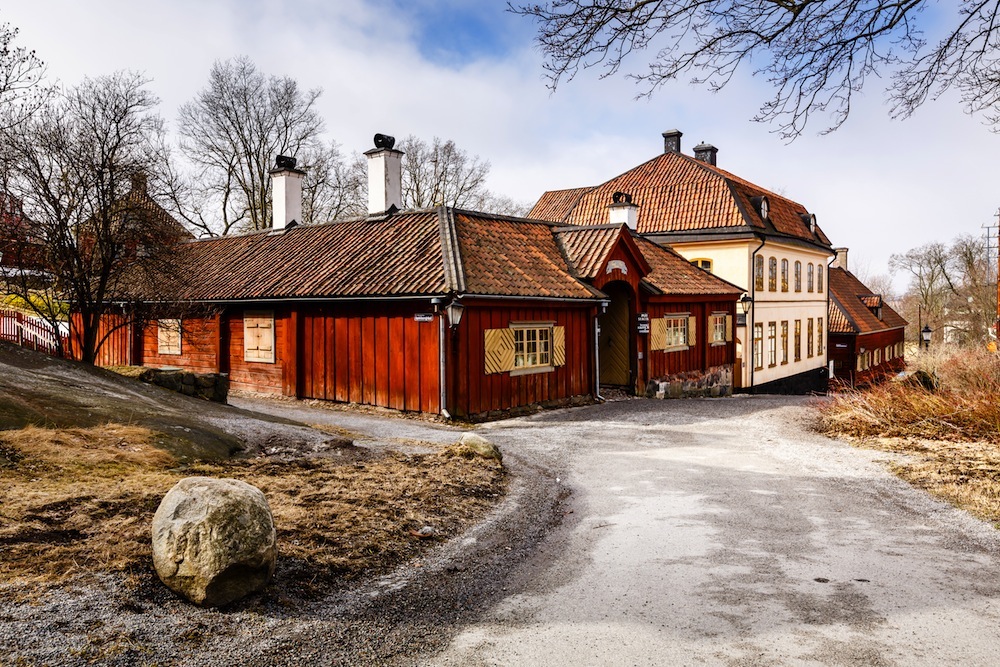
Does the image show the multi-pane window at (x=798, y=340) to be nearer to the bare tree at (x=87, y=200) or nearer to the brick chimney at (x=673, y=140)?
the brick chimney at (x=673, y=140)

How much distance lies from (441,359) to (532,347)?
8.93ft

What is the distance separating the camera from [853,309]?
41.5 m

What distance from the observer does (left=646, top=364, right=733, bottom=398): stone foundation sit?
20359 millimetres

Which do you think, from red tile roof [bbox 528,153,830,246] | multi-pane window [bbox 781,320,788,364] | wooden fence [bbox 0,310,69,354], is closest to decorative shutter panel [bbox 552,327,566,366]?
red tile roof [bbox 528,153,830,246]

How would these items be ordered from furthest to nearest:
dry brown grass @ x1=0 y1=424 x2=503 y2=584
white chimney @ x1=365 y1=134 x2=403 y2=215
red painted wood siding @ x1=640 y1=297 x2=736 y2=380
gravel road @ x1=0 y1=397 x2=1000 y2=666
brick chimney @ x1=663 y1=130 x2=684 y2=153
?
brick chimney @ x1=663 y1=130 x2=684 y2=153 → red painted wood siding @ x1=640 y1=297 x2=736 y2=380 → white chimney @ x1=365 y1=134 x2=403 y2=215 → dry brown grass @ x1=0 y1=424 x2=503 y2=584 → gravel road @ x1=0 y1=397 x2=1000 y2=666

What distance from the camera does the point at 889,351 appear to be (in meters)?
47.1

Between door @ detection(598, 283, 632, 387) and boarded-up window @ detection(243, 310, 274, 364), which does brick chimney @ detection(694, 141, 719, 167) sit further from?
boarded-up window @ detection(243, 310, 274, 364)

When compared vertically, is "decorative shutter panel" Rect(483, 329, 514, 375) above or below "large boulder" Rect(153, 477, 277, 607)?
above

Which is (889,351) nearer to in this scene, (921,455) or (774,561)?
(921,455)

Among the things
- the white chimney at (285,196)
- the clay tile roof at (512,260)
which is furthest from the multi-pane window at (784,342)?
the white chimney at (285,196)

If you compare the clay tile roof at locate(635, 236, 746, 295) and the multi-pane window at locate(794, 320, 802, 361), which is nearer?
the clay tile roof at locate(635, 236, 746, 295)

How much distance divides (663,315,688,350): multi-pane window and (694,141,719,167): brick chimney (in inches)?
600

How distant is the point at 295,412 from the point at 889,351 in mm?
43247

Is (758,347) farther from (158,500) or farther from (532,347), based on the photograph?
(158,500)
